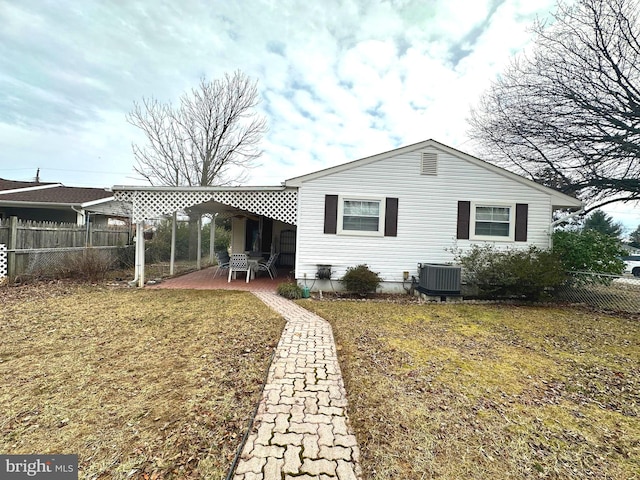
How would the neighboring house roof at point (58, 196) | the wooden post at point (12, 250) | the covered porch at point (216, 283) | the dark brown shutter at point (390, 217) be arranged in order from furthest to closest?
the neighboring house roof at point (58, 196), the covered porch at point (216, 283), the dark brown shutter at point (390, 217), the wooden post at point (12, 250)

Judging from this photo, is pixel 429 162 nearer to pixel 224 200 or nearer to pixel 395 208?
pixel 395 208

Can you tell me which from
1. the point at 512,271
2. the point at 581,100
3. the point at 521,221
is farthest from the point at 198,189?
the point at 581,100

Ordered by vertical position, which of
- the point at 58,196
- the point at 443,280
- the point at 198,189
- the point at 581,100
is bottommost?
the point at 443,280

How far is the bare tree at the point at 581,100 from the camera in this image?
10234 mm

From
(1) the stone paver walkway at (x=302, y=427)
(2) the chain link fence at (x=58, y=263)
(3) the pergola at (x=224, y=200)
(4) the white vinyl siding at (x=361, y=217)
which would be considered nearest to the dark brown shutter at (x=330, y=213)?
(4) the white vinyl siding at (x=361, y=217)

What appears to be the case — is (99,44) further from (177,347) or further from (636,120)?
(636,120)

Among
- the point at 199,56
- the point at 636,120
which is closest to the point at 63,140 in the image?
the point at 199,56

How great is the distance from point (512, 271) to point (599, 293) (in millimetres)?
2795

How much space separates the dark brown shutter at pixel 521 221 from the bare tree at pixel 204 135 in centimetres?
1519

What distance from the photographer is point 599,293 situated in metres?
8.09

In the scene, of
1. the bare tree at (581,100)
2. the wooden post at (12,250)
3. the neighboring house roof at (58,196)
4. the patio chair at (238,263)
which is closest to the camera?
the wooden post at (12,250)

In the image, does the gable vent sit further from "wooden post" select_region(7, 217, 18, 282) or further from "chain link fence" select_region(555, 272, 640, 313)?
"wooden post" select_region(7, 217, 18, 282)

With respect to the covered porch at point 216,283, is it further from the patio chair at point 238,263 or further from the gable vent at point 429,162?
the gable vent at point 429,162

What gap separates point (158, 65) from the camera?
38.6 feet
